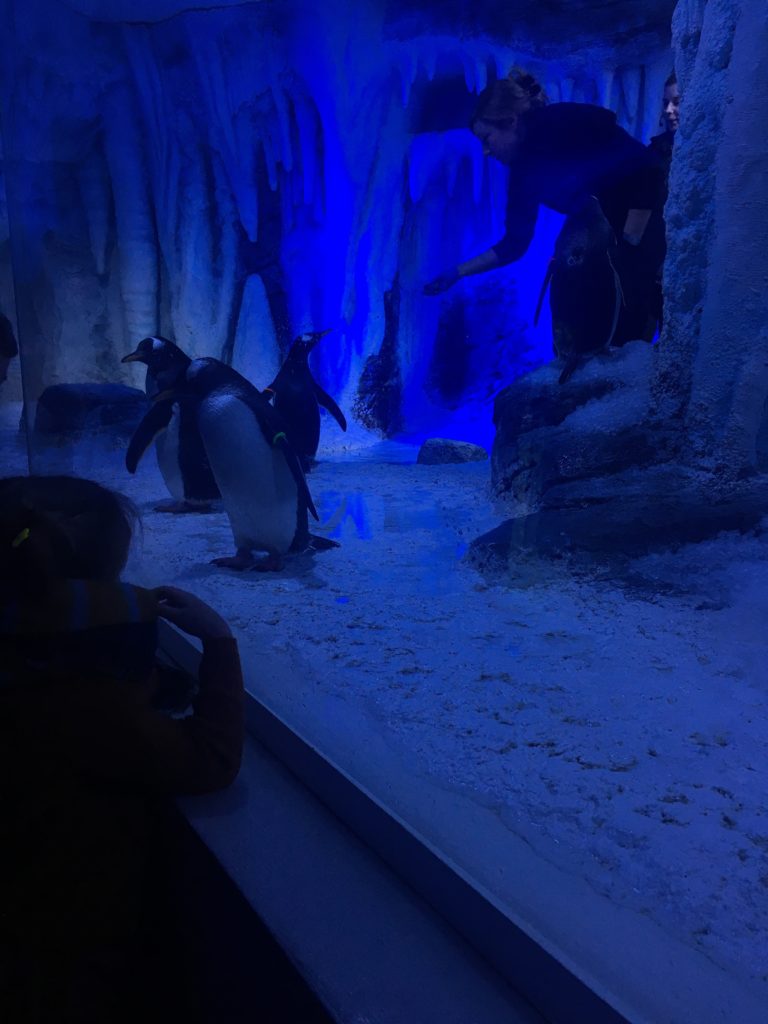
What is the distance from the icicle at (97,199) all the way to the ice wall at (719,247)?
1.56 metres

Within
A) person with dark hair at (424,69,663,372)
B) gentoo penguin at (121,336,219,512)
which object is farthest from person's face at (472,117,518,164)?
gentoo penguin at (121,336,219,512)

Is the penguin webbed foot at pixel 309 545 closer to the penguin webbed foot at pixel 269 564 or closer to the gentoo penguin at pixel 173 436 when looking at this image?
the penguin webbed foot at pixel 269 564

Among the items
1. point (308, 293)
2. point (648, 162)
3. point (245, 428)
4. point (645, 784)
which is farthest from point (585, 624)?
point (308, 293)

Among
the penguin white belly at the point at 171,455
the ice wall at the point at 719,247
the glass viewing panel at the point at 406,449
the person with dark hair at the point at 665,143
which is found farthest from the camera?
Result: the penguin white belly at the point at 171,455

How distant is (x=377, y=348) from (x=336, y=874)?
1403 mm

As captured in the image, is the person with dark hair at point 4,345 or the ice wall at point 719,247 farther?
the person with dark hair at point 4,345

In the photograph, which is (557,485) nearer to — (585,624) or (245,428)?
(585,624)

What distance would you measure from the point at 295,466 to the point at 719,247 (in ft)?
4.01

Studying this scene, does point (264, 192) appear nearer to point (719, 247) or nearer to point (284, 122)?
point (284, 122)

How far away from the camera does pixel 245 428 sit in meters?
1.88

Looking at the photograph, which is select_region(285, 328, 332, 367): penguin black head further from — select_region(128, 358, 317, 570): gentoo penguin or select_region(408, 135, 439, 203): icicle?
select_region(408, 135, 439, 203): icicle

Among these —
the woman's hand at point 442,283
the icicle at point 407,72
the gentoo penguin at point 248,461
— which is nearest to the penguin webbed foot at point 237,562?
the gentoo penguin at point 248,461

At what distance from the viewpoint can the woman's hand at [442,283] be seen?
1431 millimetres

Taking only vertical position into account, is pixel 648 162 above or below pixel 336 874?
above
